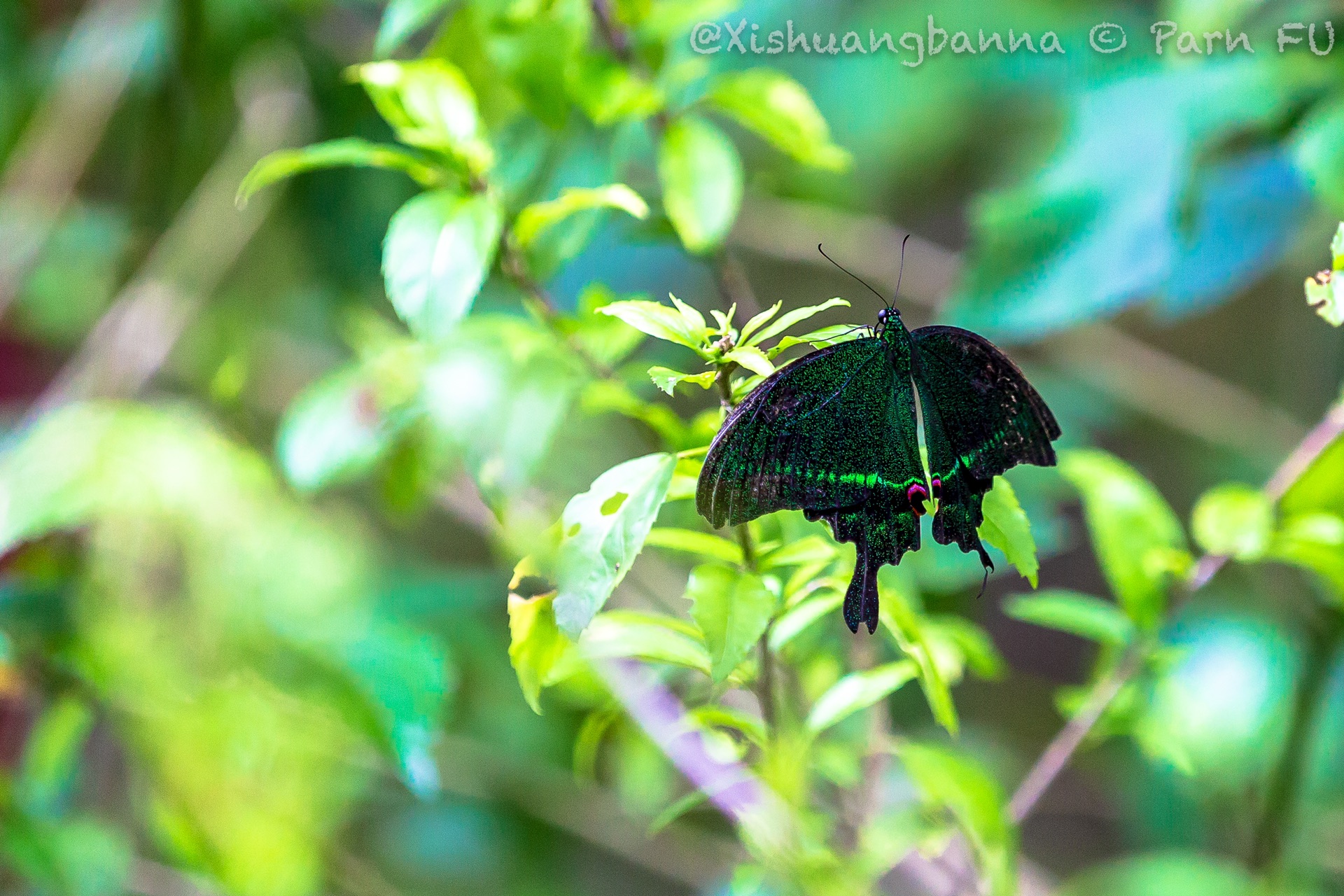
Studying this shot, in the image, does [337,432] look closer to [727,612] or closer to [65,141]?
[727,612]

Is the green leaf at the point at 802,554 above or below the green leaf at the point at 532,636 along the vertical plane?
above

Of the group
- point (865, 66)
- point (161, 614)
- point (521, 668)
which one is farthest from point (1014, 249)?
point (161, 614)

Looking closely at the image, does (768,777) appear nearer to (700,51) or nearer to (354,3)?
(700,51)

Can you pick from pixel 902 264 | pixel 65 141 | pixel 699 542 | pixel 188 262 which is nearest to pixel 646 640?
pixel 699 542

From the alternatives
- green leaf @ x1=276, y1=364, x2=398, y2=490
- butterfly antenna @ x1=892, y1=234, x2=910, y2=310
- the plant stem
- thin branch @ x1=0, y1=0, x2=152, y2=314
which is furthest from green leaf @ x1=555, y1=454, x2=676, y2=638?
thin branch @ x1=0, y1=0, x2=152, y2=314

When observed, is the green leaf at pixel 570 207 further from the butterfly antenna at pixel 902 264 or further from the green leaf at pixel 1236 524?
the green leaf at pixel 1236 524

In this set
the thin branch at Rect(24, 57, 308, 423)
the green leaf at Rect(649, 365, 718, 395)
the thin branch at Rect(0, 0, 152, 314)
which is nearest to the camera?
the green leaf at Rect(649, 365, 718, 395)

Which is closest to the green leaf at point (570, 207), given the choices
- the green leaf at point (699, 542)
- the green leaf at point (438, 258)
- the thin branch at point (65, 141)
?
the green leaf at point (438, 258)

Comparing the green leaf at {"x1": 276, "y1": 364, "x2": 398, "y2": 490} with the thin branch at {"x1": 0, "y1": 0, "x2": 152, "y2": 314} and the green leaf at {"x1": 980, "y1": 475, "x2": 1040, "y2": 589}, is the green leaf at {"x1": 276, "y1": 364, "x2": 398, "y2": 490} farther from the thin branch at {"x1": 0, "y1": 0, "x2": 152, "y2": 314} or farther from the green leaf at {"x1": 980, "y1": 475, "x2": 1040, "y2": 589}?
the thin branch at {"x1": 0, "y1": 0, "x2": 152, "y2": 314}
